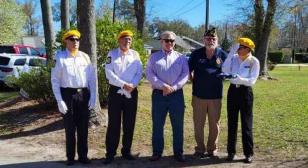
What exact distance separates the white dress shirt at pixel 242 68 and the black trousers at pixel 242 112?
14cm

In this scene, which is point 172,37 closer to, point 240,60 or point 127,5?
point 240,60

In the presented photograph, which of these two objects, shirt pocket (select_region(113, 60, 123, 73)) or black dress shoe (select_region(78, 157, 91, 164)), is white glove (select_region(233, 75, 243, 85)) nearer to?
shirt pocket (select_region(113, 60, 123, 73))

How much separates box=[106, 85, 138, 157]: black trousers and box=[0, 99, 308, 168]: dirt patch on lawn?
310 mm

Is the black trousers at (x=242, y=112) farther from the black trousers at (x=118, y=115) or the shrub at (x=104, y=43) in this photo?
the shrub at (x=104, y=43)

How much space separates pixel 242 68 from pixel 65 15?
356 inches

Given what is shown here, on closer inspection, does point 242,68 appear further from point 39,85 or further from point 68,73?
point 39,85

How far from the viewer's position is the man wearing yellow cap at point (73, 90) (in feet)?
25.0

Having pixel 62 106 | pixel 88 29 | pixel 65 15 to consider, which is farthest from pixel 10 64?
pixel 62 106

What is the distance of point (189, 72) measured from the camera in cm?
791

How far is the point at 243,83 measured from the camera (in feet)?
24.7

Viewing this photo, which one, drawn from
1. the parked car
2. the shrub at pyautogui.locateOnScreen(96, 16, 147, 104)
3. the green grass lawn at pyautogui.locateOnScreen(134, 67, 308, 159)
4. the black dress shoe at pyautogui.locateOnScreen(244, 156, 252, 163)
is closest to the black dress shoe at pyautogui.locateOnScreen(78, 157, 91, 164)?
the green grass lawn at pyautogui.locateOnScreen(134, 67, 308, 159)

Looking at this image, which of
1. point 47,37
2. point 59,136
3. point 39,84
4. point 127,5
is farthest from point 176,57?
point 127,5

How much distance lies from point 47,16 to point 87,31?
5.98 metres

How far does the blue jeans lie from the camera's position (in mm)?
7840
